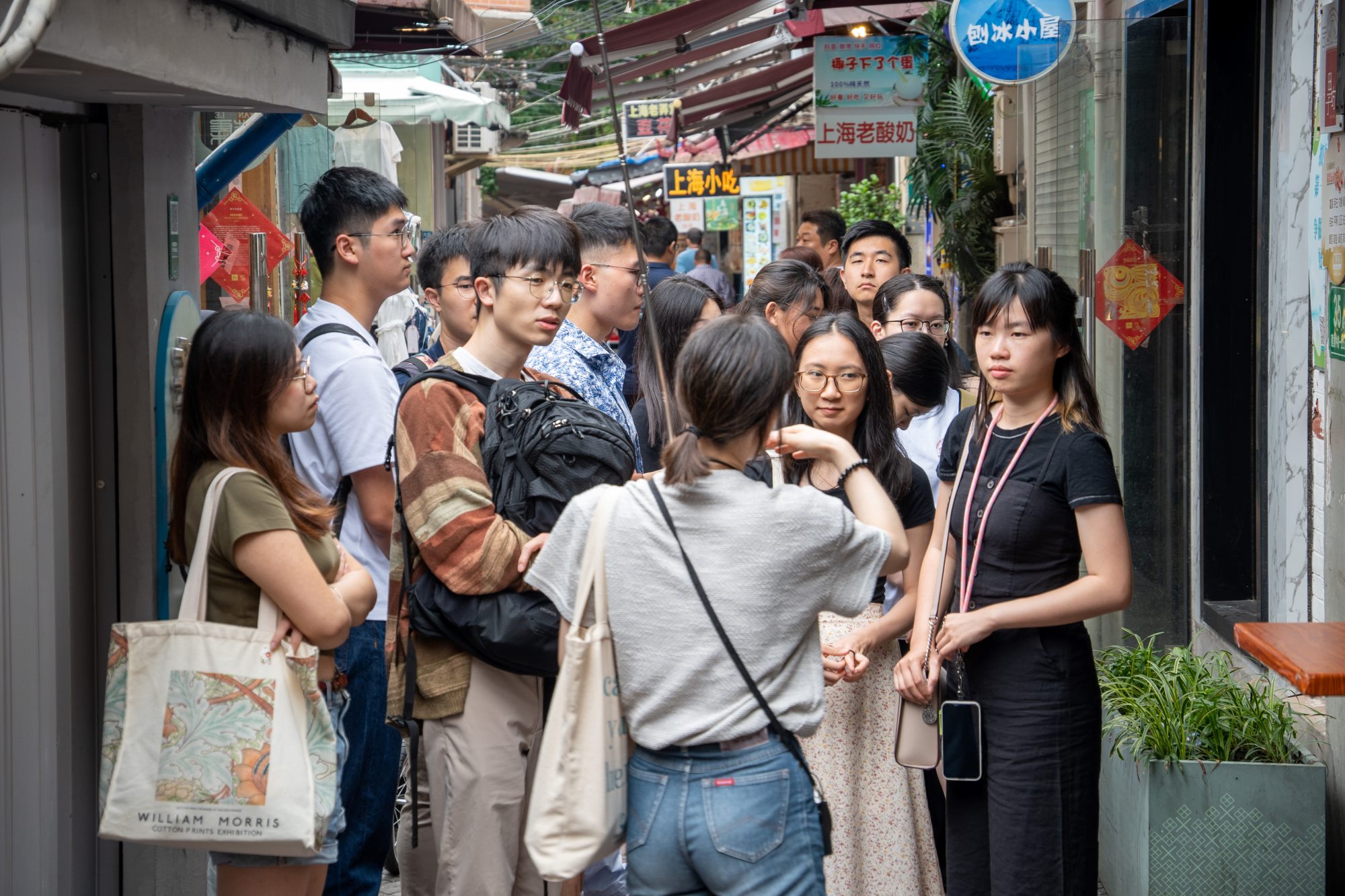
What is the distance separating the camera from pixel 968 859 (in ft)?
11.9

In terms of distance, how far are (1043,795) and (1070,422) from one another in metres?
0.93

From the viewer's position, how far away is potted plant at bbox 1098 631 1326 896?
4.00m

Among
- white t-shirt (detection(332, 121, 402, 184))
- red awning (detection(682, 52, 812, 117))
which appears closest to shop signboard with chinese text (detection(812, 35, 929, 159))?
white t-shirt (detection(332, 121, 402, 184))

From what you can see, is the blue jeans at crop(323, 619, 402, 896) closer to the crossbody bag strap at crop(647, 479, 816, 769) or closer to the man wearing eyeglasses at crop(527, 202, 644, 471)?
the man wearing eyeglasses at crop(527, 202, 644, 471)

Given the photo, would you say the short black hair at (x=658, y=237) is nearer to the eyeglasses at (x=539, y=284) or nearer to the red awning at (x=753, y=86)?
the red awning at (x=753, y=86)

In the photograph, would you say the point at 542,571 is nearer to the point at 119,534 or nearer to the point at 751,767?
the point at 751,767

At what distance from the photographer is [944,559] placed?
11.9 ft

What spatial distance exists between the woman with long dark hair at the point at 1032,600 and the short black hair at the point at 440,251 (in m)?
2.10

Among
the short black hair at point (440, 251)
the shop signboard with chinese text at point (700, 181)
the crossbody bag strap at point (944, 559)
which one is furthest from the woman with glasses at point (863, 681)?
the shop signboard with chinese text at point (700, 181)

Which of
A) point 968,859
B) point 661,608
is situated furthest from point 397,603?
point 968,859

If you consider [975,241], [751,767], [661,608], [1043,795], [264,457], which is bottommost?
[1043,795]

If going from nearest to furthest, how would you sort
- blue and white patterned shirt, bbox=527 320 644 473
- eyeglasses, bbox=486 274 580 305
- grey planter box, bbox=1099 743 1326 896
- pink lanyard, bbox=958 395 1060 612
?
eyeglasses, bbox=486 274 580 305 → pink lanyard, bbox=958 395 1060 612 → grey planter box, bbox=1099 743 1326 896 → blue and white patterned shirt, bbox=527 320 644 473

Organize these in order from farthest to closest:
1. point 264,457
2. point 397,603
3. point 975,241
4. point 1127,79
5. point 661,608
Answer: point 975,241
point 1127,79
point 397,603
point 264,457
point 661,608

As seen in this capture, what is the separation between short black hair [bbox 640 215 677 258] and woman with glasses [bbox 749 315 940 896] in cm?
666
